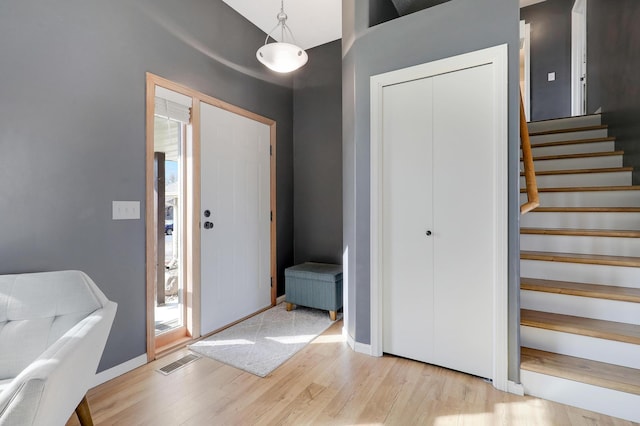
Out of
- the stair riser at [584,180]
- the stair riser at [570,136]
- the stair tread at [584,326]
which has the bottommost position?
the stair tread at [584,326]

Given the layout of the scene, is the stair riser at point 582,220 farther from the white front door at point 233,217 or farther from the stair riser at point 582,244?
the white front door at point 233,217

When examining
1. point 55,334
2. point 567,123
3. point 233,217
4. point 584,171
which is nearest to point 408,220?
point 233,217

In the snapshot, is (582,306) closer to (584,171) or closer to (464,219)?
(464,219)

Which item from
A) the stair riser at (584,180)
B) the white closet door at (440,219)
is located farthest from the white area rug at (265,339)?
the stair riser at (584,180)

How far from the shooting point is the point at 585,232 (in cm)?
228

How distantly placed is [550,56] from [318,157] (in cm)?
389

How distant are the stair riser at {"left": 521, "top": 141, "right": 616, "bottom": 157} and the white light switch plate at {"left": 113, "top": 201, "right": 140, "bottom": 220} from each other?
3.79 meters

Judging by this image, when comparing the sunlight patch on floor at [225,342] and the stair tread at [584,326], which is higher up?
the stair tread at [584,326]

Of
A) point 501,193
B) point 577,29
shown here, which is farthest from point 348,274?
point 577,29

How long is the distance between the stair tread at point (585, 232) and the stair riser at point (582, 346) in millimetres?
798

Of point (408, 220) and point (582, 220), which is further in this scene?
point (582, 220)

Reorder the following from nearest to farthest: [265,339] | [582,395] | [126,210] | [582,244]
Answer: [582,395], [126,210], [582,244], [265,339]

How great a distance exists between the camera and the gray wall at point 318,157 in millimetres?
3451

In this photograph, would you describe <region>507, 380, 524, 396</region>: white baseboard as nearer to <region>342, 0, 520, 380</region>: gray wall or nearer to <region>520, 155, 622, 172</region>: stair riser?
<region>342, 0, 520, 380</region>: gray wall
